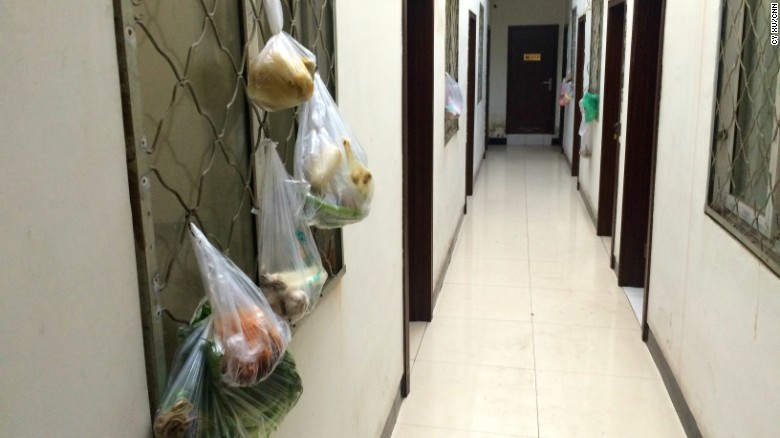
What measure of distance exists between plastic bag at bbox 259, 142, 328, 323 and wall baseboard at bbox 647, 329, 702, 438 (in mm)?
1824

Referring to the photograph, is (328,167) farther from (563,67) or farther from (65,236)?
(563,67)

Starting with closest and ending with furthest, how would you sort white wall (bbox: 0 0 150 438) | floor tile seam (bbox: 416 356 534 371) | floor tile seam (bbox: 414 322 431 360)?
white wall (bbox: 0 0 150 438), floor tile seam (bbox: 416 356 534 371), floor tile seam (bbox: 414 322 431 360)

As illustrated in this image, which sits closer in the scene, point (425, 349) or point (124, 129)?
point (124, 129)

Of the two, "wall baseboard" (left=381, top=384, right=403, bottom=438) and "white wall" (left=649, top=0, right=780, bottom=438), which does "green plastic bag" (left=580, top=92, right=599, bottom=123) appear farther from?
"wall baseboard" (left=381, top=384, right=403, bottom=438)

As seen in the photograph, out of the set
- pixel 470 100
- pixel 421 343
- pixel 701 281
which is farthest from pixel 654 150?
pixel 470 100

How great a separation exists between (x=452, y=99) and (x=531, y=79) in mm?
6569

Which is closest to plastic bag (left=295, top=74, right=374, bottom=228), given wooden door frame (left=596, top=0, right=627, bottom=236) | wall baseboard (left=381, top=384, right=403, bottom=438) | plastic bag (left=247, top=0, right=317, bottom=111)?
plastic bag (left=247, top=0, right=317, bottom=111)

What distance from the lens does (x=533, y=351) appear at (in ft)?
10.3

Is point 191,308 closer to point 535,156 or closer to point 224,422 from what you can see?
point 224,422

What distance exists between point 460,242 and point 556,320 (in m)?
1.62

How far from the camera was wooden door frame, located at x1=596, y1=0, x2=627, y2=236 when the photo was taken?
4984mm

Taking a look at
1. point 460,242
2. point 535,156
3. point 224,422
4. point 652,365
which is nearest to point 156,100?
point 224,422

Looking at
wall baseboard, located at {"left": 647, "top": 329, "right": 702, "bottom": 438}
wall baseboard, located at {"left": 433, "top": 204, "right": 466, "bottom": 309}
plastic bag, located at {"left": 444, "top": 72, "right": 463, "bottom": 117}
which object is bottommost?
wall baseboard, located at {"left": 647, "top": 329, "right": 702, "bottom": 438}

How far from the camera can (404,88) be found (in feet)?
8.09
